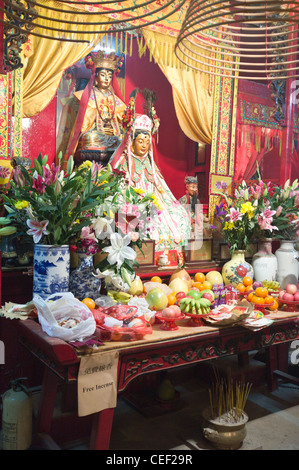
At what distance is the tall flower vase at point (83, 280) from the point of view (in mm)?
2213

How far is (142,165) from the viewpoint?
3.44 metres

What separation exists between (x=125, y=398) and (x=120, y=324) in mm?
1288

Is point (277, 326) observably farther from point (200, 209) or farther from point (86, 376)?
point (200, 209)

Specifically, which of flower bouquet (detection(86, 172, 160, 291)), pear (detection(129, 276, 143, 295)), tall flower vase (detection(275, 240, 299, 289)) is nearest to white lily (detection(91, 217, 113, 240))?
flower bouquet (detection(86, 172, 160, 291))

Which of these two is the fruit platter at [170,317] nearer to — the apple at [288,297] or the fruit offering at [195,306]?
the fruit offering at [195,306]

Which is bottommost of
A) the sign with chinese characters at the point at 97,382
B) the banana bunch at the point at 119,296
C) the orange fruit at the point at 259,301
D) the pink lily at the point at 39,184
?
the sign with chinese characters at the point at 97,382

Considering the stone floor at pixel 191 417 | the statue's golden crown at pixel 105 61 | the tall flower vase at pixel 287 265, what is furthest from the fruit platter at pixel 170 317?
the statue's golden crown at pixel 105 61

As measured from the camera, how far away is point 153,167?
3.51 meters

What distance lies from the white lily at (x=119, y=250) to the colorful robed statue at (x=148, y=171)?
1.03 meters

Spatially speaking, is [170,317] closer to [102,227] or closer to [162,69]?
[102,227]

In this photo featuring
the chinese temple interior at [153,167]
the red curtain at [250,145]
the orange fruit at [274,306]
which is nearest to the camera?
the chinese temple interior at [153,167]

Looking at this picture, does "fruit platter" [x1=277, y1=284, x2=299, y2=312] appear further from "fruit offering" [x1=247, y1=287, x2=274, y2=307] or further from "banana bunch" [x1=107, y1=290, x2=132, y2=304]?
"banana bunch" [x1=107, y1=290, x2=132, y2=304]

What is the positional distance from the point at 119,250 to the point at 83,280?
26 cm
